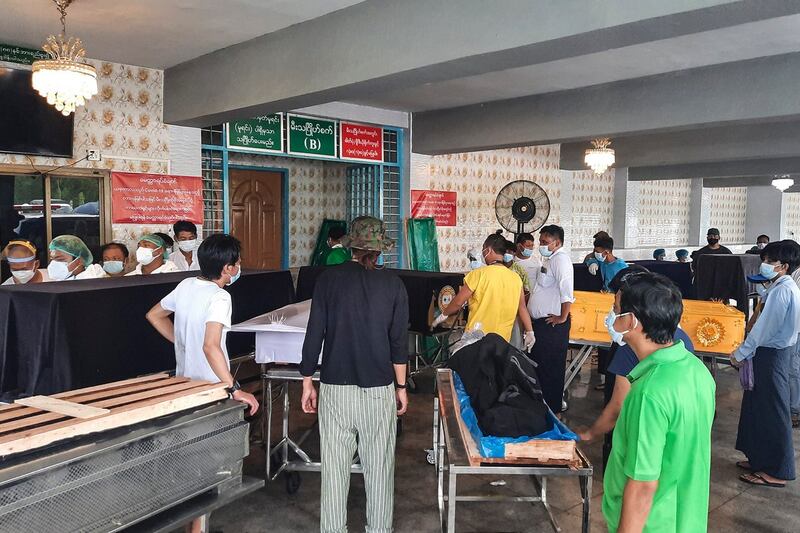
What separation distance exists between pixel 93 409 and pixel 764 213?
21.6m

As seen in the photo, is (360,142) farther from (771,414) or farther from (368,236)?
(771,414)

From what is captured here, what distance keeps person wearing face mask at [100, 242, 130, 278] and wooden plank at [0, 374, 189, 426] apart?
2472 mm

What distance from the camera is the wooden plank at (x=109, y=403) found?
6.34ft

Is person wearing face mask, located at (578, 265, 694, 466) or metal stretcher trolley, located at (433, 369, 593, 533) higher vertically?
person wearing face mask, located at (578, 265, 694, 466)

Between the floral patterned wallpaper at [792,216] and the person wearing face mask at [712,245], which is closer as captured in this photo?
the person wearing face mask at [712,245]

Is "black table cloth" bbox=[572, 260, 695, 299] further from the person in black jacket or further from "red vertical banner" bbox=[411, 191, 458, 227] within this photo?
the person in black jacket

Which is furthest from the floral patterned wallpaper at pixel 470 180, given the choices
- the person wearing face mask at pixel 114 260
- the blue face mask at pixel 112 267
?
the blue face mask at pixel 112 267

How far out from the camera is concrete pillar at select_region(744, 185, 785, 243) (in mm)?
19453

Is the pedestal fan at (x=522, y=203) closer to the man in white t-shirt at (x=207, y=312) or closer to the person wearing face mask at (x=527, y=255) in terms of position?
the person wearing face mask at (x=527, y=255)

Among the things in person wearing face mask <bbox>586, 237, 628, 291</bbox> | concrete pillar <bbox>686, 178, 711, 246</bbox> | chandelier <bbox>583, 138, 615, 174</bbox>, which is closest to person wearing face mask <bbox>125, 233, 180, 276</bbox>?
person wearing face mask <bbox>586, 237, 628, 291</bbox>

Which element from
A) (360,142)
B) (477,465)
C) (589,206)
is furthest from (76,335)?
(589,206)

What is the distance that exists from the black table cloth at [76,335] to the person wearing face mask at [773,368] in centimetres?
371

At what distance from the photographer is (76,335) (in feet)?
11.1

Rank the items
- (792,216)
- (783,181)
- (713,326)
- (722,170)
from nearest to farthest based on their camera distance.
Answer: (713,326) < (722,170) < (783,181) < (792,216)
